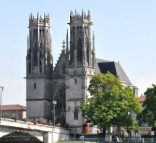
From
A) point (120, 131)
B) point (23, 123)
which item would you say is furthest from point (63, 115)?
point (23, 123)

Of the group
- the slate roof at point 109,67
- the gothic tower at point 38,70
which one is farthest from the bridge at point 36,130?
the slate roof at point 109,67

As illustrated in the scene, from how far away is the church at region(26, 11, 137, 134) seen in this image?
5413 inches

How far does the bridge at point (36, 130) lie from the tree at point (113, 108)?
5.55 m

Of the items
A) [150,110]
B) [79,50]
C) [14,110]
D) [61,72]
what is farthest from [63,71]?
[14,110]

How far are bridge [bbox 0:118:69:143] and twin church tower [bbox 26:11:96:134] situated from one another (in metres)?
6.60

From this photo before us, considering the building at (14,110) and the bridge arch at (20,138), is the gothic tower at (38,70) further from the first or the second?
the building at (14,110)

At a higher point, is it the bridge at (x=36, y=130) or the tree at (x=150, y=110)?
the tree at (x=150, y=110)

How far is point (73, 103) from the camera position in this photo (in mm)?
138125

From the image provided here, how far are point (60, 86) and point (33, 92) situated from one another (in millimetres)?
4941

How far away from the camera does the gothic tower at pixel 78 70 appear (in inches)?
5394

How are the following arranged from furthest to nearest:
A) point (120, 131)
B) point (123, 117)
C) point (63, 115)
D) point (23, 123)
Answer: point (63, 115), point (120, 131), point (123, 117), point (23, 123)

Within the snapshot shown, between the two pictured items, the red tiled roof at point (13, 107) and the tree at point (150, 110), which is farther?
the red tiled roof at point (13, 107)

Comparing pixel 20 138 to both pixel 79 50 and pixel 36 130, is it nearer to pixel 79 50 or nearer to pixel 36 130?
pixel 36 130

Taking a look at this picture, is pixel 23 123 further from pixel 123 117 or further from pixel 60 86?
pixel 60 86
